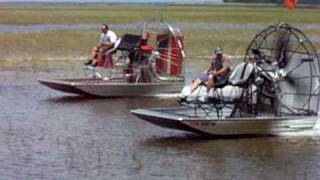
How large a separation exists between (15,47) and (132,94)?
19.5 meters

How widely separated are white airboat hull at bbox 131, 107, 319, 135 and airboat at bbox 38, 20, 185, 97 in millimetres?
6523

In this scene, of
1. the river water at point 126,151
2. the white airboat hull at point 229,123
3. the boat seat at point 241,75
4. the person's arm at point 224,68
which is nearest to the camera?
the river water at point 126,151

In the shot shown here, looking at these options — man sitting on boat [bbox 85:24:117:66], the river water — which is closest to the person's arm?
Answer: the river water

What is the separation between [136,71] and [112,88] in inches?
31.3

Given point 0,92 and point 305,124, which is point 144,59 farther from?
point 305,124

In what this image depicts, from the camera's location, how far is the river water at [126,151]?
14531 millimetres

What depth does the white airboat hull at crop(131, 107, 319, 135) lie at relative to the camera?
17281 mm

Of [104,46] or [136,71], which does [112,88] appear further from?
[104,46]

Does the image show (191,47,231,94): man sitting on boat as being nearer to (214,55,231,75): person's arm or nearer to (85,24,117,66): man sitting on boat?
(214,55,231,75): person's arm

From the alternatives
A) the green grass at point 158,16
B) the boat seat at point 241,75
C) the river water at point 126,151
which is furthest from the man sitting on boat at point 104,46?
the green grass at point 158,16

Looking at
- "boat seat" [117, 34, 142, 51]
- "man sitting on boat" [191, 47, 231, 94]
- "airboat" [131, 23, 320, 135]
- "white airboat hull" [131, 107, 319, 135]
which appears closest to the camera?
"white airboat hull" [131, 107, 319, 135]

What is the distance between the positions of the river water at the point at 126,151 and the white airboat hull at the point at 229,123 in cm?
15

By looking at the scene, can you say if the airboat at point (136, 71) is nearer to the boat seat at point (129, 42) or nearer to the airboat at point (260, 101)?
the boat seat at point (129, 42)

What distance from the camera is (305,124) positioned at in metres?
18.1
